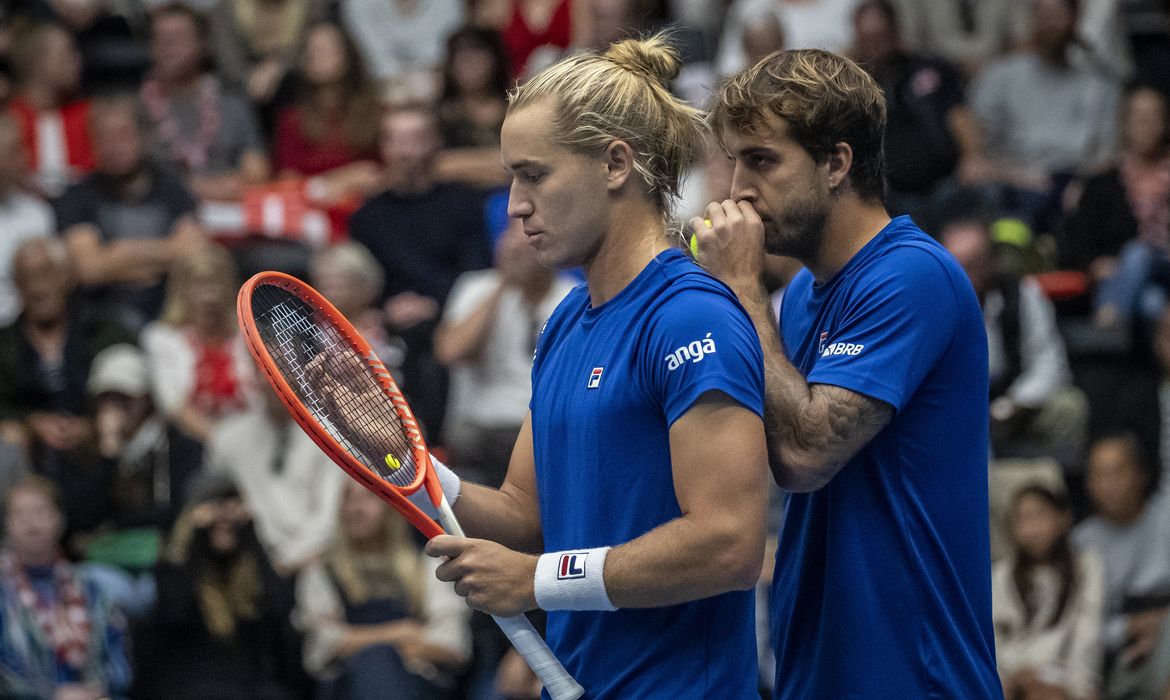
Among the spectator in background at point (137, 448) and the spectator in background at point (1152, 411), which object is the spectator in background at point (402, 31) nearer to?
the spectator in background at point (137, 448)

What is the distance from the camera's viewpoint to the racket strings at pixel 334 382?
356cm

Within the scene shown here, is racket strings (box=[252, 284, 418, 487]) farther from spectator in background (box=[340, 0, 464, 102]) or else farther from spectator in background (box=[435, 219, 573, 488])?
spectator in background (box=[340, 0, 464, 102])

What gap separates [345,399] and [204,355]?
5.33m

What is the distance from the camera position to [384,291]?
957cm

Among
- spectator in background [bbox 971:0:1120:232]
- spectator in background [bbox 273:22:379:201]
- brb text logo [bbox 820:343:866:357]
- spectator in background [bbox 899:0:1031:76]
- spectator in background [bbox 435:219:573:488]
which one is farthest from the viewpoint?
spectator in background [bbox 899:0:1031:76]

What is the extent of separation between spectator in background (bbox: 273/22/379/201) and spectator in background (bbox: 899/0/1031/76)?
3.67 m

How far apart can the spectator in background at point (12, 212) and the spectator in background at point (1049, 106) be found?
5.71 metres

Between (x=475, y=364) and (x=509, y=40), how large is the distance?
3.64m

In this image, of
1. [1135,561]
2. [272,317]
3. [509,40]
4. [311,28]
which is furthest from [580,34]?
[272,317]

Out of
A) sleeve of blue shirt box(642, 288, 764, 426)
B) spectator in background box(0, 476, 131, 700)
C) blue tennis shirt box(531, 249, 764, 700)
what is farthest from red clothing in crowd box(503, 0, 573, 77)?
sleeve of blue shirt box(642, 288, 764, 426)

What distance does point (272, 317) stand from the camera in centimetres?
361

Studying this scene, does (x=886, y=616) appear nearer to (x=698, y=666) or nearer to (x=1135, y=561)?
(x=698, y=666)

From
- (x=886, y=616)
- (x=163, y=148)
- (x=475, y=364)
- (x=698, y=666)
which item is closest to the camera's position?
(x=698, y=666)

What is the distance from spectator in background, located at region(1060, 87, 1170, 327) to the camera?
31.0ft
